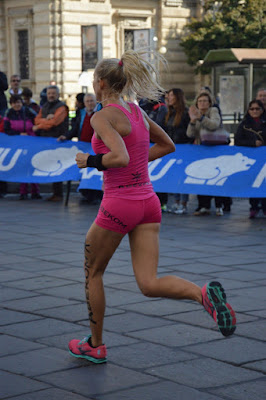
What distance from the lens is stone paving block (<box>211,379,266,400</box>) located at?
3926 mm

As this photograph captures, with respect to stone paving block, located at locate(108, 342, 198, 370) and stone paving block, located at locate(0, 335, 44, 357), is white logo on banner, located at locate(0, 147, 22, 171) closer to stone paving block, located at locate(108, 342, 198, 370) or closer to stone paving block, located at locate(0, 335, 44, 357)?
stone paving block, located at locate(0, 335, 44, 357)

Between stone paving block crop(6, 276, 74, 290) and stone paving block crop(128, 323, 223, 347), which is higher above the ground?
stone paving block crop(128, 323, 223, 347)

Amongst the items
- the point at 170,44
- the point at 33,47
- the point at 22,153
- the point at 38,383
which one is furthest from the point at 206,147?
the point at 170,44

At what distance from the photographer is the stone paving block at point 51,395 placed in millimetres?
3920

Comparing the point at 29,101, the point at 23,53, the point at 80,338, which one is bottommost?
the point at 80,338

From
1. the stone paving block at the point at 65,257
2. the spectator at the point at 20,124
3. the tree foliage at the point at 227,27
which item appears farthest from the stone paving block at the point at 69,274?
the tree foliage at the point at 227,27

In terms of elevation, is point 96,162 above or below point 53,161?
above

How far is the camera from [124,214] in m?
4.43

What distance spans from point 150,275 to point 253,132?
23.7ft

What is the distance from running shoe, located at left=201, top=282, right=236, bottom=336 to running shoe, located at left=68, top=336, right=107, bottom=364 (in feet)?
2.18

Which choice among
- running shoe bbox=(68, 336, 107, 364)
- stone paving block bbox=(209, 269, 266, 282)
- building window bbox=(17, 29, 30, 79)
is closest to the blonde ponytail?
running shoe bbox=(68, 336, 107, 364)

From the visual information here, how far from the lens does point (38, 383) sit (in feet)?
13.6

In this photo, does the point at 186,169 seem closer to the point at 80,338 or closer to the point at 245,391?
the point at 80,338

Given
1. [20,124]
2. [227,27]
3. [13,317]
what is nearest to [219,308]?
[13,317]
